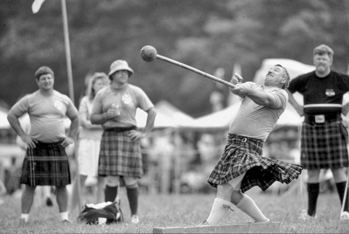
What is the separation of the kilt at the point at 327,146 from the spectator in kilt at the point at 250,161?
1.58 metres

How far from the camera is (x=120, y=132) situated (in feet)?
20.6

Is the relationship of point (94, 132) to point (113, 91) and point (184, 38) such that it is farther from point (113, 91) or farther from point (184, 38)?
point (184, 38)

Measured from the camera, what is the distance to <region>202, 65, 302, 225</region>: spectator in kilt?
482cm

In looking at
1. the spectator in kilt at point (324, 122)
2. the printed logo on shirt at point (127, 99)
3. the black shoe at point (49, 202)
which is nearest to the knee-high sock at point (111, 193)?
the printed logo on shirt at point (127, 99)

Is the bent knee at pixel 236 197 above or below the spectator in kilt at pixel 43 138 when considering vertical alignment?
below

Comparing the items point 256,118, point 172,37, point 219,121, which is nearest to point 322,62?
point 256,118

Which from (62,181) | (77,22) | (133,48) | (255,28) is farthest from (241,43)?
(62,181)

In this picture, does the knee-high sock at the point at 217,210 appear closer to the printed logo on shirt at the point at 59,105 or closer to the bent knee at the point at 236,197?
the bent knee at the point at 236,197

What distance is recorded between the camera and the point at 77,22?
18.0m

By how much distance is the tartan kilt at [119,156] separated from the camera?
6203 millimetres

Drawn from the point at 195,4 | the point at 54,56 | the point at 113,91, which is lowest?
the point at 113,91

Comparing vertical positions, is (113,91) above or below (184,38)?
below

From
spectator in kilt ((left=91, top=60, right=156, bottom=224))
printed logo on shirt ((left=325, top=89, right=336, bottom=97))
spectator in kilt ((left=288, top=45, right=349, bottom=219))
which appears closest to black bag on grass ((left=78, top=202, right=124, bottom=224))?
spectator in kilt ((left=91, top=60, right=156, bottom=224))

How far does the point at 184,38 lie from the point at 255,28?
2326 mm
